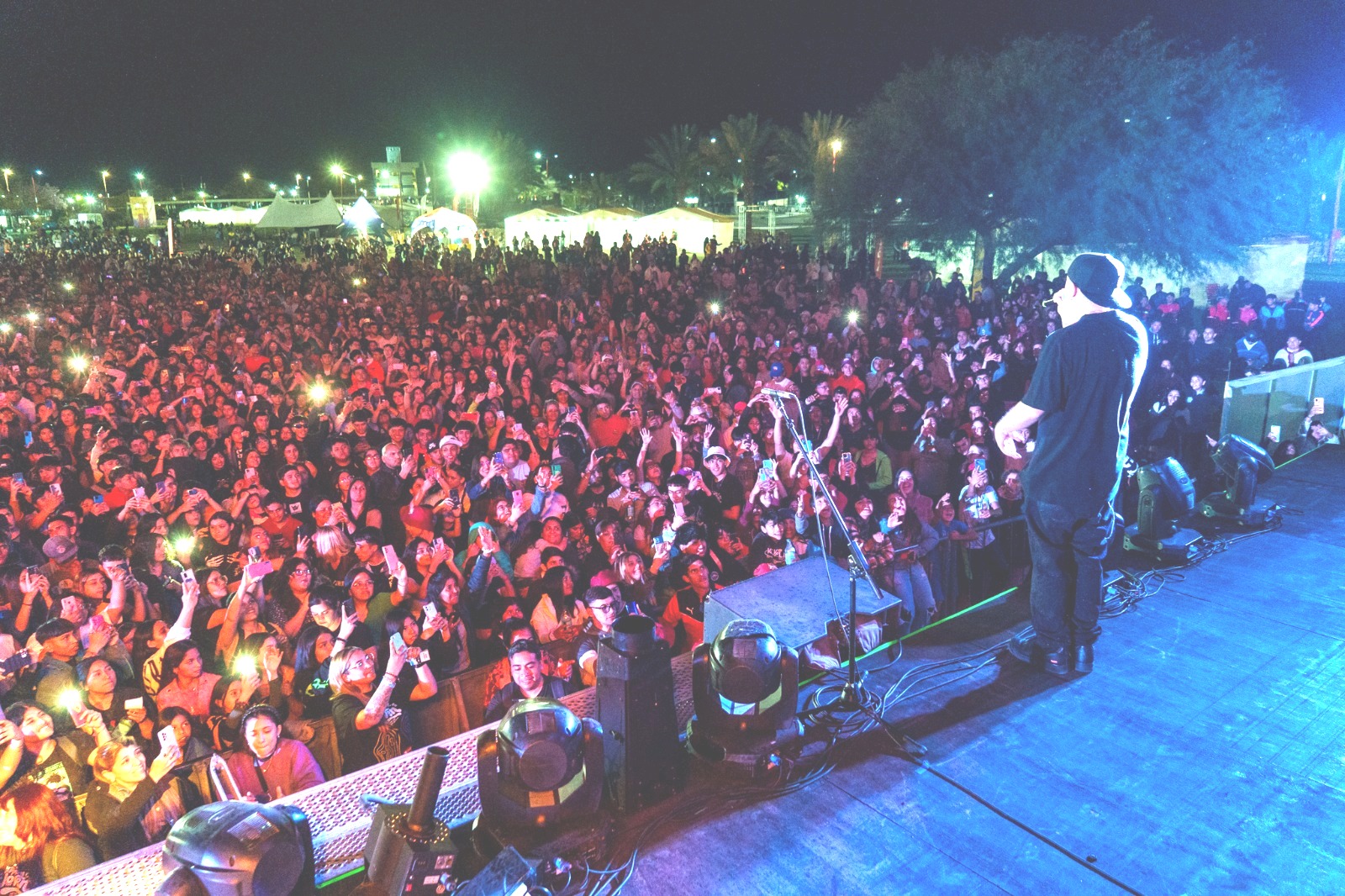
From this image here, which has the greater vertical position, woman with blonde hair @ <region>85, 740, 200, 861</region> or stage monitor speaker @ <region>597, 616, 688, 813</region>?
stage monitor speaker @ <region>597, 616, 688, 813</region>

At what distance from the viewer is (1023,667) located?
3281mm

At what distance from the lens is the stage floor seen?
2.29m

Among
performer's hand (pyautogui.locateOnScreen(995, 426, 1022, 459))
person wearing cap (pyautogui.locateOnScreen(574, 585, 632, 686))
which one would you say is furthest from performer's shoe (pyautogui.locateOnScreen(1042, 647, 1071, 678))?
person wearing cap (pyautogui.locateOnScreen(574, 585, 632, 686))

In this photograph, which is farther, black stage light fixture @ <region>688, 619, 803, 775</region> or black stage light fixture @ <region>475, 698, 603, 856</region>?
black stage light fixture @ <region>688, 619, 803, 775</region>

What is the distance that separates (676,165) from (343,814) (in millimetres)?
36244

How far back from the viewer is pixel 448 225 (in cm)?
2566

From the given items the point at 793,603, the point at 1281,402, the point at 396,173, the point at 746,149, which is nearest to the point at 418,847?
the point at 793,603

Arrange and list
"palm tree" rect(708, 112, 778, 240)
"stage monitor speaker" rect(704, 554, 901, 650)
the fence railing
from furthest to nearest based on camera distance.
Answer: "palm tree" rect(708, 112, 778, 240) < the fence railing < "stage monitor speaker" rect(704, 554, 901, 650)

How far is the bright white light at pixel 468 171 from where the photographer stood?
131 feet

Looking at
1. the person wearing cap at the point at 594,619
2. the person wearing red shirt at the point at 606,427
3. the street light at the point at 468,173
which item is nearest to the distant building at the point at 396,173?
the street light at the point at 468,173

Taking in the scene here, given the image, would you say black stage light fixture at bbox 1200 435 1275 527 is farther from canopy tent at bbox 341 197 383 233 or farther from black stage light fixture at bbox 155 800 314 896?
canopy tent at bbox 341 197 383 233

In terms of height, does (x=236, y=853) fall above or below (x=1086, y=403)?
below

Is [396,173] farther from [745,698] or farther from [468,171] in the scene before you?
[745,698]

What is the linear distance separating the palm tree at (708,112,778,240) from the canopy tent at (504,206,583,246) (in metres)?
9.53
